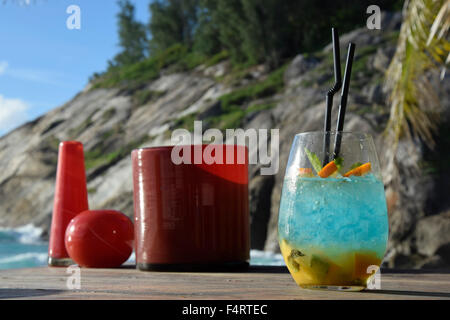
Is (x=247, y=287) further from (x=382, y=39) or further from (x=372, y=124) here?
(x=382, y=39)

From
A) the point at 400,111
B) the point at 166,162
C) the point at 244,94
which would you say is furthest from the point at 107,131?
the point at 166,162

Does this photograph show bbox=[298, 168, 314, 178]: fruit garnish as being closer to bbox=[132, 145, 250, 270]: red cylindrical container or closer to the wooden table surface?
the wooden table surface

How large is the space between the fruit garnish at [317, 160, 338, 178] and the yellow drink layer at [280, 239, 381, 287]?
9 centimetres

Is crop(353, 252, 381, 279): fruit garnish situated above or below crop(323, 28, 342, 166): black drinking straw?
below

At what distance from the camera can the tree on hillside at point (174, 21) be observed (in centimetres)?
1518

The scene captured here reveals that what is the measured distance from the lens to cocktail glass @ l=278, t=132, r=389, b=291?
67cm

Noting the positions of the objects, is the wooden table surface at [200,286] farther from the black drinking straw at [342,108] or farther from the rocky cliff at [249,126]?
the rocky cliff at [249,126]

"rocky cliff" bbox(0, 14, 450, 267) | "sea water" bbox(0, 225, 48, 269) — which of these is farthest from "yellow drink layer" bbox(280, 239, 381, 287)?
"sea water" bbox(0, 225, 48, 269)

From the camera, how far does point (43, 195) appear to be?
397 inches

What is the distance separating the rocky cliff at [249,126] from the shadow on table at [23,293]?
4.67 metres

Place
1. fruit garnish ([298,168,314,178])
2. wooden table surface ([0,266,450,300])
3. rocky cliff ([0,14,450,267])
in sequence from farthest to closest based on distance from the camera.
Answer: rocky cliff ([0,14,450,267]) < fruit garnish ([298,168,314,178]) < wooden table surface ([0,266,450,300])

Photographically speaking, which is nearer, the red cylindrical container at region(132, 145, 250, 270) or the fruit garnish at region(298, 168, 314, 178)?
the fruit garnish at region(298, 168, 314, 178)
